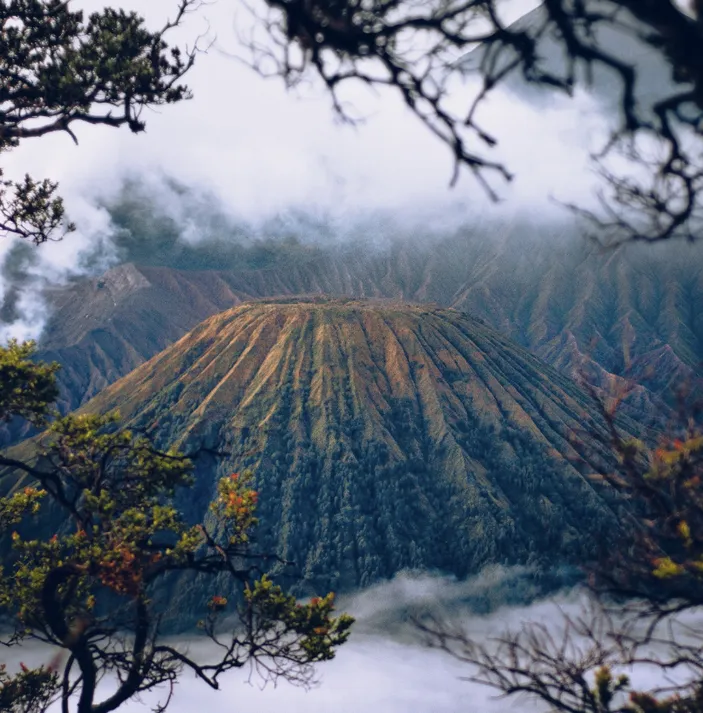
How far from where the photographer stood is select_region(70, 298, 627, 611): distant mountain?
126875 millimetres

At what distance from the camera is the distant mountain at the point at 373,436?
127 metres

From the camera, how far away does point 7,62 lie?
11.0 m

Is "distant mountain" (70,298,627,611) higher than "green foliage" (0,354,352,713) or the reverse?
the reverse

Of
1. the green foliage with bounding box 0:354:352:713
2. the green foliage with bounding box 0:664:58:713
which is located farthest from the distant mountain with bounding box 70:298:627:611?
the green foliage with bounding box 0:354:352:713

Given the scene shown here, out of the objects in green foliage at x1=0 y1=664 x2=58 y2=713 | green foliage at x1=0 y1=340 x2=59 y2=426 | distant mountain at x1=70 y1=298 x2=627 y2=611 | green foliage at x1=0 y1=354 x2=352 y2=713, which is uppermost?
green foliage at x1=0 y1=340 x2=59 y2=426

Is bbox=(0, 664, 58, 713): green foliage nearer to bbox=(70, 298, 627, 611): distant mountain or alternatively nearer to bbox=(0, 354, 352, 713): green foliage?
bbox=(0, 354, 352, 713): green foliage

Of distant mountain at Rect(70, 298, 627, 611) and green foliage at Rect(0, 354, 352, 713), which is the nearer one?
green foliage at Rect(0, 354, 352, 713)

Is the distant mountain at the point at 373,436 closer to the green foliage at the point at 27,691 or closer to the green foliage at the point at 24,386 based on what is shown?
the green foliage at the point at 27,691

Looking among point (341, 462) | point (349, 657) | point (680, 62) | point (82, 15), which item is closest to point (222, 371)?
point (341, 462)

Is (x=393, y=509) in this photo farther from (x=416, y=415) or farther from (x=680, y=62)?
(x=680, y=62)

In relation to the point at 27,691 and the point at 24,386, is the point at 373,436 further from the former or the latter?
the point at 24,386

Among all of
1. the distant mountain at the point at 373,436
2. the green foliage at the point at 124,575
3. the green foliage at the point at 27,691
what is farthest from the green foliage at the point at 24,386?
the distant mountain at the point at 373,436

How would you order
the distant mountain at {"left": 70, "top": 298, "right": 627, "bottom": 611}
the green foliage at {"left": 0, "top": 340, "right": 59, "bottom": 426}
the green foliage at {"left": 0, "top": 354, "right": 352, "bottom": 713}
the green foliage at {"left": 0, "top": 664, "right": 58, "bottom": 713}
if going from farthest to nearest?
the distant mountain at {"left": 70, "top": 298, "right": 627, "bottom": 611} < the green foliage at {"left": 0, "top": 664, "right": 58, "bottom": 713} < the green foliage at {"left": 0, "top": 340, "right": 59, "bottom": 426} < the green foliage at {"left": 0, "top": 354, "right": 352, "bottom": 713}

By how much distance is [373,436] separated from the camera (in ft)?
443
